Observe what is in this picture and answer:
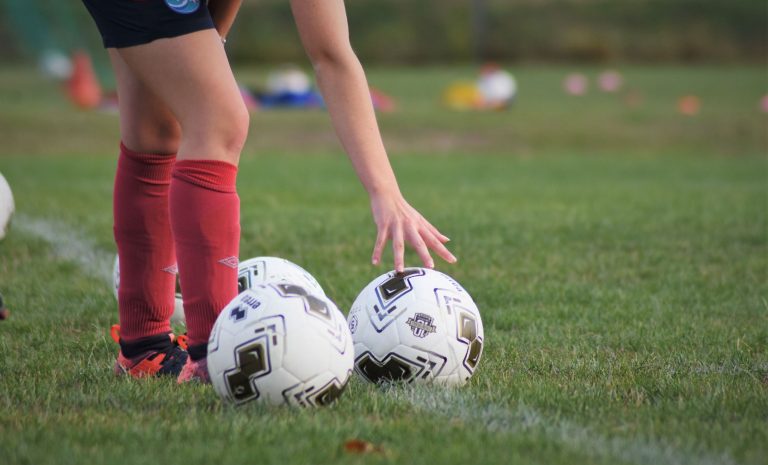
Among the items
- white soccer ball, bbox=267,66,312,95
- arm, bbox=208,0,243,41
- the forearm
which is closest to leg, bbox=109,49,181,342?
arm, bbox=208,0,243,41

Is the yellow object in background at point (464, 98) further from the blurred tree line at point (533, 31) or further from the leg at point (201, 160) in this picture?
the leg at point (201, 160)

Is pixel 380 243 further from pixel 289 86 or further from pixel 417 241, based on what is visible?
pixel 289 86

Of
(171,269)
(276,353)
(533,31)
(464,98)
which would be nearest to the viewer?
(276,353)

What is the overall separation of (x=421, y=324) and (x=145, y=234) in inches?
40.1

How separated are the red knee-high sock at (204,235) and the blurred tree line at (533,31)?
110 ft

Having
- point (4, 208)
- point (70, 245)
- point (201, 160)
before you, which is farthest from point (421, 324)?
point (70, 245)

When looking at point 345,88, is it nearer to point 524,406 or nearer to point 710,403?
point 524,406

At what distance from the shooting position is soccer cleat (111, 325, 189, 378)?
3.38 metres

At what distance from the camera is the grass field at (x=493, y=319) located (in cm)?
257

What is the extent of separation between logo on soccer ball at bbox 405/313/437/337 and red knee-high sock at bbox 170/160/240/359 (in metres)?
0.62

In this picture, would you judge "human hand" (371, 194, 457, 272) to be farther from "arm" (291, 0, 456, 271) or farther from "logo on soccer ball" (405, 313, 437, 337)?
"logo on soccer ball" (405, 313, 437, 337)

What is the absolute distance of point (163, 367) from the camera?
340 centimetres

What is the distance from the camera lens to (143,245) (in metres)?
3.47

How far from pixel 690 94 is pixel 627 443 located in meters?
23.6
